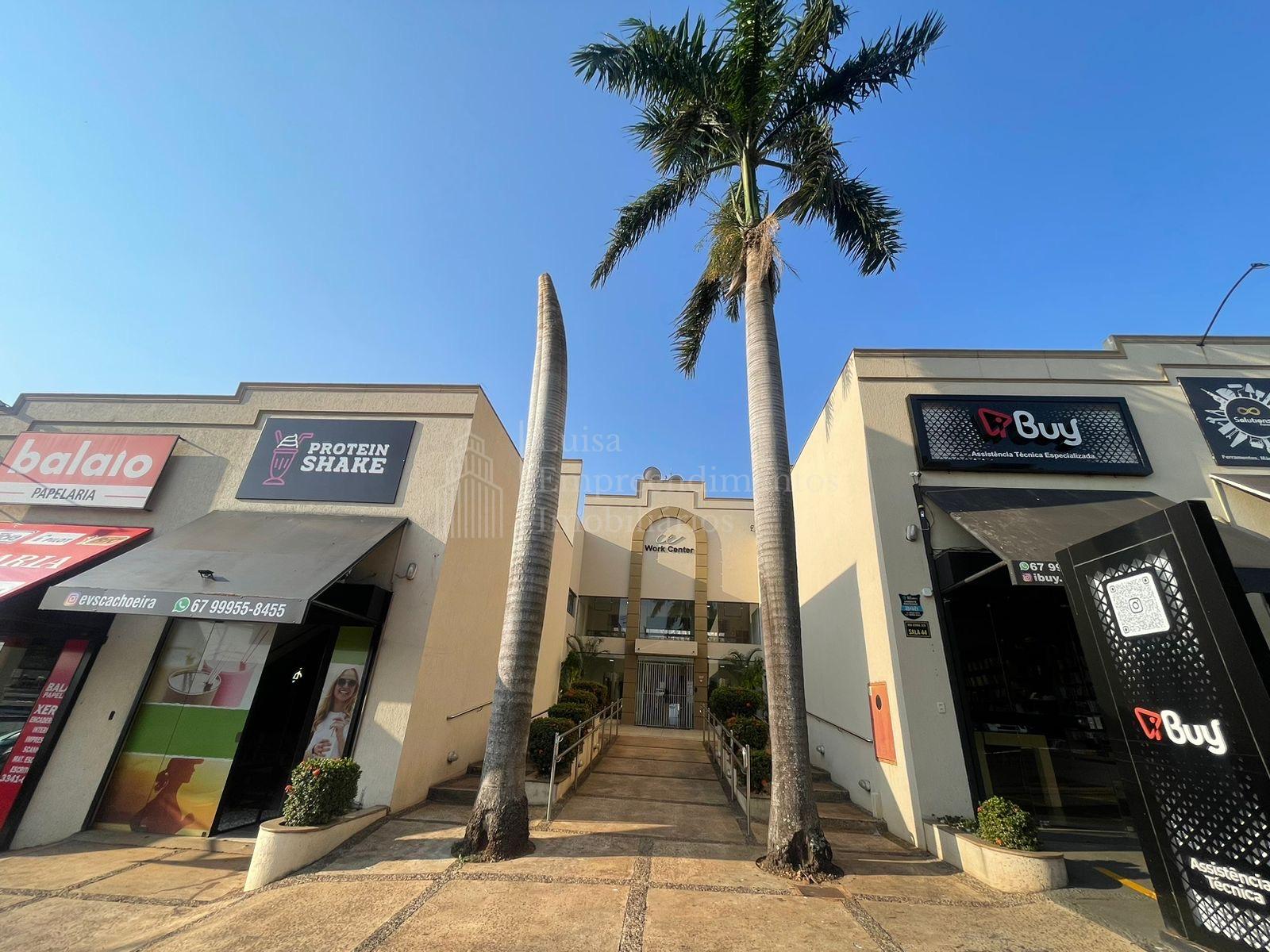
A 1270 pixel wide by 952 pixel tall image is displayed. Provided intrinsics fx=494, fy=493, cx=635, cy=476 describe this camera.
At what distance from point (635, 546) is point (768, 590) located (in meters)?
15.2

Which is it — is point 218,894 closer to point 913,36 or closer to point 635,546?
point 913,36

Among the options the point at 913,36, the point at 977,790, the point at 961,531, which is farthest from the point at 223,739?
the point at 913,36

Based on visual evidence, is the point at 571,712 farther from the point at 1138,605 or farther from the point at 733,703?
the point at 1138,605

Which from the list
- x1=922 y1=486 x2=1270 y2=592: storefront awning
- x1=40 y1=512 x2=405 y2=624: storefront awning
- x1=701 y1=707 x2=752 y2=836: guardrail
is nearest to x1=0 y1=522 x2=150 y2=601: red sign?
x1=40 y1=512 x2=405 y2=624: storefront awning

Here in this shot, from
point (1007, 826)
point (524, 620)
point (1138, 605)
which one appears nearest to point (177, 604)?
point (524, 620)

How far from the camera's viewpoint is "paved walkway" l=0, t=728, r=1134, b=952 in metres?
3.88

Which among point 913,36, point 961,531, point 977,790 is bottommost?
point 977,790

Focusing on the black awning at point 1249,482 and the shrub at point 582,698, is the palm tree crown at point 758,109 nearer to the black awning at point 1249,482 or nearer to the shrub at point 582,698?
the black awning at point 1249,482

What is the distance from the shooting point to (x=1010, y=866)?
5.11 metres

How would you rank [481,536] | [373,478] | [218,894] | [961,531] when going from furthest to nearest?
[481,536] < [373,478] < [961,531] < [218,894]

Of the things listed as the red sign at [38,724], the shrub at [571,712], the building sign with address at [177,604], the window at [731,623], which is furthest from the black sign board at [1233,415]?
the red sign at [38,724]

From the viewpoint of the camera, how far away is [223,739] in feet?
23.1

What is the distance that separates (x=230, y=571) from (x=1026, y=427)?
1231cm

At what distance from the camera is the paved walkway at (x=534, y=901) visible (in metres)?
3.88
